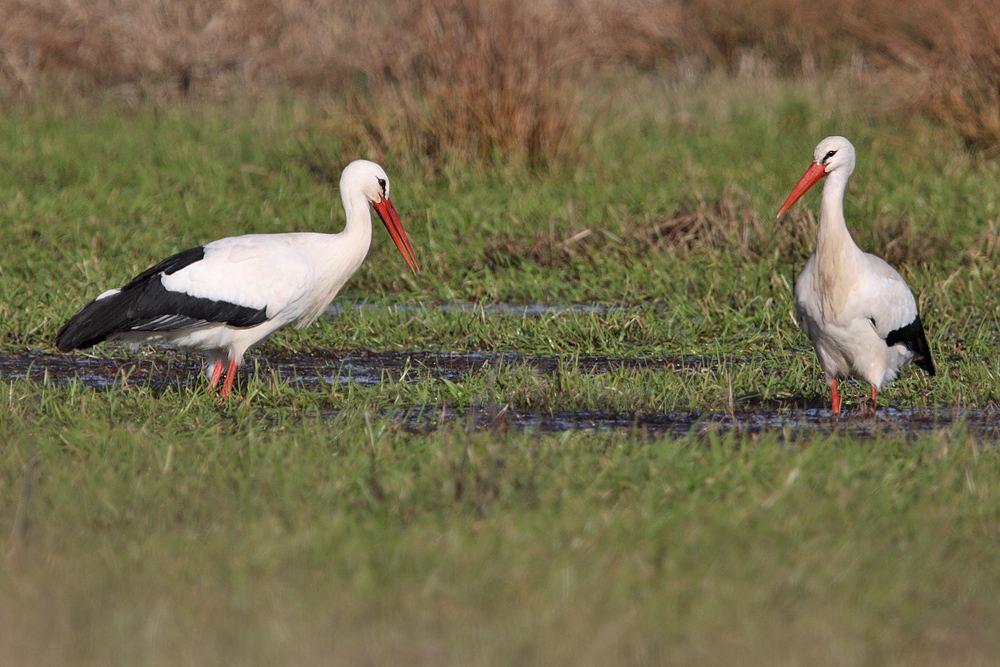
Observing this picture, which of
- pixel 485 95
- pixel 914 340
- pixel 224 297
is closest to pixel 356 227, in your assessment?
pixel 224 297

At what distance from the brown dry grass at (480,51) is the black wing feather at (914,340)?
4.50 m

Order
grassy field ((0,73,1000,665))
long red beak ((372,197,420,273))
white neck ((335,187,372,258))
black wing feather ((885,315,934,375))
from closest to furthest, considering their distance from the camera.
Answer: grassy field ((0,73,1000,665))
black wing feather ((885,315,934,375))
white neck ((335,187,372,258))
long red beak ((372,197,420,273))

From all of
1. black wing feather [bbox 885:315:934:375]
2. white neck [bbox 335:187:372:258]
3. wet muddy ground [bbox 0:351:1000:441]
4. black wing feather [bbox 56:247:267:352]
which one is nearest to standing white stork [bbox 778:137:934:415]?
black wing feather [bbox 885:315:934:375]

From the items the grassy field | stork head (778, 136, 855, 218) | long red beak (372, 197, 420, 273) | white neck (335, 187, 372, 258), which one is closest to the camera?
the grassy field

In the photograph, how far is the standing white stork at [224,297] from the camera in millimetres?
5398

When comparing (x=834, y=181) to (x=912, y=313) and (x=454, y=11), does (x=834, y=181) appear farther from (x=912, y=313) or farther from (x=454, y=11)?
(x=454, y=11)

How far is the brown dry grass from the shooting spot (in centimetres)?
955

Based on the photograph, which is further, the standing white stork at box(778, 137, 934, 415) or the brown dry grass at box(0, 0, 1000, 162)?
the brown dry grass at box(0, 0, 1000, 162)

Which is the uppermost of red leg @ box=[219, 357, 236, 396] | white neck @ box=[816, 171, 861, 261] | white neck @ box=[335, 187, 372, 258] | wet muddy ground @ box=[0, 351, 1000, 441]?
white neck @ box=[335, 187, 372, 258]

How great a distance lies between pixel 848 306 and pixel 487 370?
1519 mm

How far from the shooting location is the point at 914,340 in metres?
5.41

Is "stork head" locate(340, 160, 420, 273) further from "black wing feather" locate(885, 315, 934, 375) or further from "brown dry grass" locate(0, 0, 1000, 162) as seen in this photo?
"brown dry grass" locate(0, 0, 1000, 162)

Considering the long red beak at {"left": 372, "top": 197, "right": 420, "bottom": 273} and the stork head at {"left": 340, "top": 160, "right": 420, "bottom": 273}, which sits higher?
the stork head at {"left": 340, "top": 160, "right": 420, "bottom": 273}

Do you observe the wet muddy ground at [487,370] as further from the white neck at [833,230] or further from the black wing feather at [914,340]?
the white neck at [833,230]
